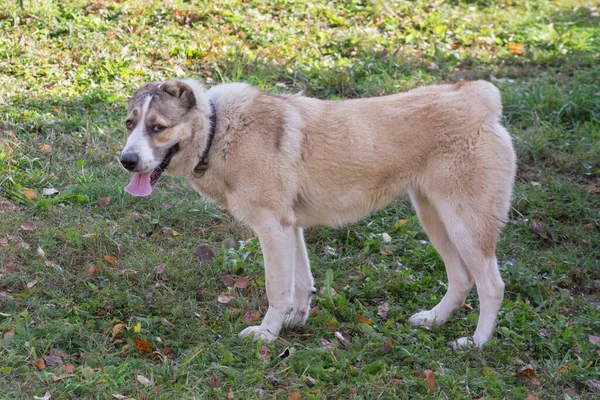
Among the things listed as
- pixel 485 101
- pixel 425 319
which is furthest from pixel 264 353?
pixel 485 101

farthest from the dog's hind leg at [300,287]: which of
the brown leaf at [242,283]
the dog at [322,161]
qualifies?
the brown leaf at [242,283]

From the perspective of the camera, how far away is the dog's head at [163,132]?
4.72 m

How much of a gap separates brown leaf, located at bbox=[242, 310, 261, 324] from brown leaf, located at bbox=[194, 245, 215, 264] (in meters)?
0.83

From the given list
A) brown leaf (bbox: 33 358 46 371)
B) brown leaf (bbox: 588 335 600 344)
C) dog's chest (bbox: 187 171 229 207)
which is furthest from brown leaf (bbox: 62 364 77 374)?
brown leaf (bbox: 588 335 600 344)

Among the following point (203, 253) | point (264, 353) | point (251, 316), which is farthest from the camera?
point (203, 253)

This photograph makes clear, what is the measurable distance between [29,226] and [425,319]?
322 centimetres

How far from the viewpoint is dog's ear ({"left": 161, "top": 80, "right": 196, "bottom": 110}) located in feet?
16.1

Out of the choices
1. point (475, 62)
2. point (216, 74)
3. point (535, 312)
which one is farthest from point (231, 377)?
point (475, 62)

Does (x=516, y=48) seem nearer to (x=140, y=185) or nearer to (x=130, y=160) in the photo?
(x=140, y=185)

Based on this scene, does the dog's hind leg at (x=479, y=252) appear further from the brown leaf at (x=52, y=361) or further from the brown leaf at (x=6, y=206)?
the brown leaf at (x=6, y=206)

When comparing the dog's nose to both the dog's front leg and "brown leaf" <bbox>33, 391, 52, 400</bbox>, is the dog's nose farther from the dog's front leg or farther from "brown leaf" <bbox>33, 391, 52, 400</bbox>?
"brown leaf" <bbox>33, 391, 52, 400</bbox>

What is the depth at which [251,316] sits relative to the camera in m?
5.26

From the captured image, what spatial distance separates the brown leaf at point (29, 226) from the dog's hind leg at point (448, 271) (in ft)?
9.94

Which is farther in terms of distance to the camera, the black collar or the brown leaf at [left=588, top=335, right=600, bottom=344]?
the brown leaf at [left=588, top=335, right=600, bottom=344]
